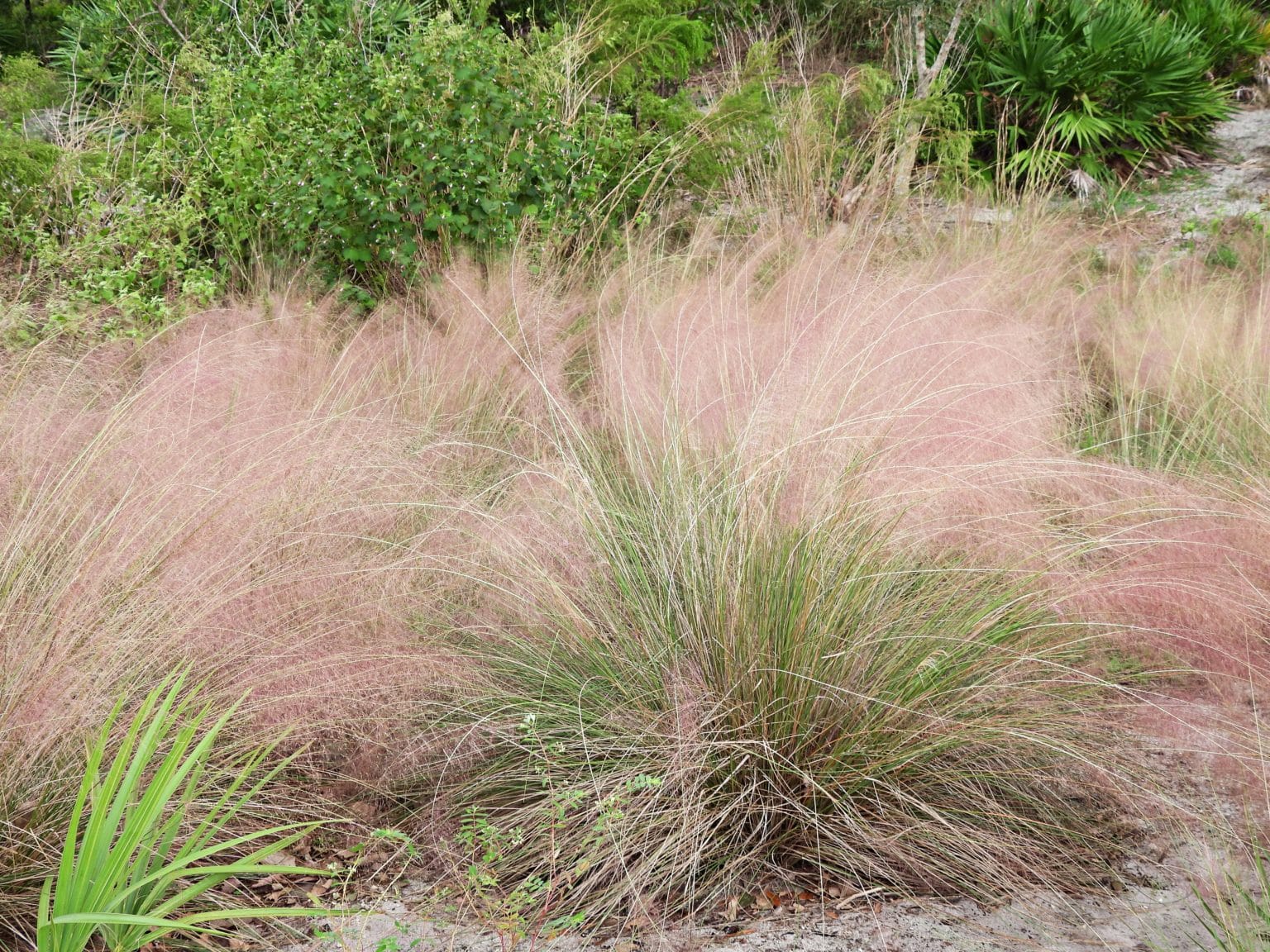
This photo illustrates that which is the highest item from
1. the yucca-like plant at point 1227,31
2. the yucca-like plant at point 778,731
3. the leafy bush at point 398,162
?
the yucca-like plant at point 1227,31

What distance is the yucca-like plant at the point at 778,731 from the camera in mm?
2084

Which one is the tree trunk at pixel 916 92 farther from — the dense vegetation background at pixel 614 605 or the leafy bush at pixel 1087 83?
the dense vegetation background at pixel 614 605

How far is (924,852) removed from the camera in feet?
6.84

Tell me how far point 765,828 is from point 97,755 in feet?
4.06

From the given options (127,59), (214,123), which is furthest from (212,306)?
(127,59)

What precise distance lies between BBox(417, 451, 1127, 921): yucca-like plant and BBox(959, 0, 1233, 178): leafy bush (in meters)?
6.92

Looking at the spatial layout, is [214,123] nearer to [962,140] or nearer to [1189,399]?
[962,140]

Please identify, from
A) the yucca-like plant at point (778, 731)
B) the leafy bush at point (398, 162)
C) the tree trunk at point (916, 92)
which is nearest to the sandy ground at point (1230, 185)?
the tree trunk at point (916, 92)

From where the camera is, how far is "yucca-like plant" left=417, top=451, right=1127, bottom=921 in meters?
2.08

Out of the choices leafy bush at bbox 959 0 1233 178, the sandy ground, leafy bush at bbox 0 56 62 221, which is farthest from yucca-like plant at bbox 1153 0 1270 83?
leafy bush at bbox 0 56 62 221

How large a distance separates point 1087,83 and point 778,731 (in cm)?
802

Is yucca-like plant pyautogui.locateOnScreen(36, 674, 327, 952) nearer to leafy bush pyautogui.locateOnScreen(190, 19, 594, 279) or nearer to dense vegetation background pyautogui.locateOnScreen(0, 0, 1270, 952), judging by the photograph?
dense vegetation background pyautogui.locateOnScreen(0, 0, 1270, 952)

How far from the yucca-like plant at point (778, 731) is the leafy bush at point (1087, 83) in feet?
22.7

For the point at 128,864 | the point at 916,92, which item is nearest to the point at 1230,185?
the point at 916,92
